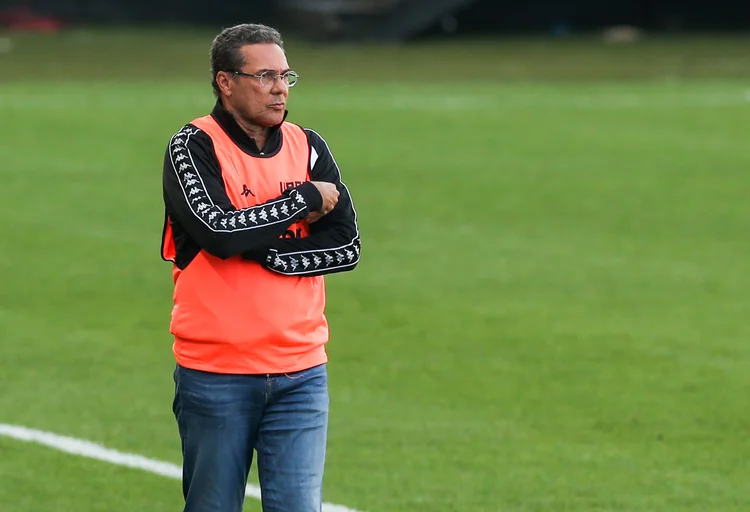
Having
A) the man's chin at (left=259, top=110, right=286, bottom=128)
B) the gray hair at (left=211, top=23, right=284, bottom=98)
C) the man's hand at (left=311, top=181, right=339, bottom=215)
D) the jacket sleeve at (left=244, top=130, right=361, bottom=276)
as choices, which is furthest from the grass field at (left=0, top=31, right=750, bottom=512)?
the gray hair at (left=211, top=23, right=284, bottom=98)

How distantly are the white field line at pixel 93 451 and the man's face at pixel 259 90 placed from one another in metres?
2.92

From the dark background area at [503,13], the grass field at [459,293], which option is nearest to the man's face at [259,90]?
the grass field at [459,293]

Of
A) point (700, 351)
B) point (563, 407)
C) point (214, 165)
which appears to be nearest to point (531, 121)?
point (700, 351)

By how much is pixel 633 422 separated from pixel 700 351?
206 centimetres

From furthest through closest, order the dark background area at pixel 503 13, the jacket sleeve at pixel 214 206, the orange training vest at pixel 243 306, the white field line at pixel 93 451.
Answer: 1. the dark background area at pixel 503 13
2. the white field line at pixel 93 451
3. the orange training vest at pixel 243 306
4. the jacket sleeve at pixel 214 206

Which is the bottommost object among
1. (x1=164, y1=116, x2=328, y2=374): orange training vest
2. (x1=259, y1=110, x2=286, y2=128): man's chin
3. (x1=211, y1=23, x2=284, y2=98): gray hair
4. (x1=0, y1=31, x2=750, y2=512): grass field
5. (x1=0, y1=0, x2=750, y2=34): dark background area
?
(x1=0, y1=0, x2=750, y2=34): dark background area

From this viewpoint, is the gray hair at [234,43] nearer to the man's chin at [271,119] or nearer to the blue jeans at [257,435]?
the man's chin at [271,119]

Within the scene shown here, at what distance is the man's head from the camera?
5.18m

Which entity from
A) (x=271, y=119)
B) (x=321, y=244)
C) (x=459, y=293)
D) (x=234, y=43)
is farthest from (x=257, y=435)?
(x=459, y=293)

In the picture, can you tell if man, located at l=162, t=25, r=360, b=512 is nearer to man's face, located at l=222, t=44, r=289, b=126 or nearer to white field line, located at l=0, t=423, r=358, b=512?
man's face, located at l=222, t=44, r=289, b=126

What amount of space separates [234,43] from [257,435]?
4.48ft

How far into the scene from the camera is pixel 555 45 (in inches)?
1350

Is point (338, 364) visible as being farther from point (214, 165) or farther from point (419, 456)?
point (214, 165)

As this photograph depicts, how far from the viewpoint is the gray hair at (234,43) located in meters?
5.21
